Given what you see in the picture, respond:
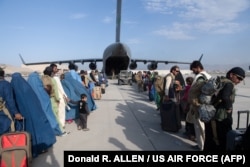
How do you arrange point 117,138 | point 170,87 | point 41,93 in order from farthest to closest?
point 170,87
point 117,138
point 41,93

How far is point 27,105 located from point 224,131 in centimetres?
330

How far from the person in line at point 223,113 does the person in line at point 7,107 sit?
10.3 ft

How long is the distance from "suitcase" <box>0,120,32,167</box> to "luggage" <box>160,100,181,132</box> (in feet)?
12.4

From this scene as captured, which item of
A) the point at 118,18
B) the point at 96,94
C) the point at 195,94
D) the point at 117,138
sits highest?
the point at 118,18

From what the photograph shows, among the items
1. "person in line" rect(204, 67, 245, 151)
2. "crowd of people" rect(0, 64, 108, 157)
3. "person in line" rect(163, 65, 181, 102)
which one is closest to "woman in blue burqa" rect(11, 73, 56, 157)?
"crowd of people" rect(0, 64, 108, 157)

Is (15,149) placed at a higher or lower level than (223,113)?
lower

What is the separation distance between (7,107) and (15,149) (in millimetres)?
836

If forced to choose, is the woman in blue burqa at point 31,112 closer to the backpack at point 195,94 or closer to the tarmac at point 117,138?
the tarmac at point 117,138

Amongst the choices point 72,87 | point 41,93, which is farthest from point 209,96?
point 72,87

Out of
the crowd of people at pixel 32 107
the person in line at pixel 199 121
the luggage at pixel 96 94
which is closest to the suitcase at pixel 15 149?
the crowd of people at pixel 32 107

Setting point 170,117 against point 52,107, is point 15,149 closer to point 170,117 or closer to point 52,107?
point 52,107

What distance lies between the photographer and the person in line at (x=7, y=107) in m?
4.36

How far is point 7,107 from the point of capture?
177 inches

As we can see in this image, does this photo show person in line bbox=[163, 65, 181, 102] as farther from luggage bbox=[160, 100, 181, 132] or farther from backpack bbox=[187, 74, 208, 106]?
backpack bbox=[187, 74, 208, 106]
